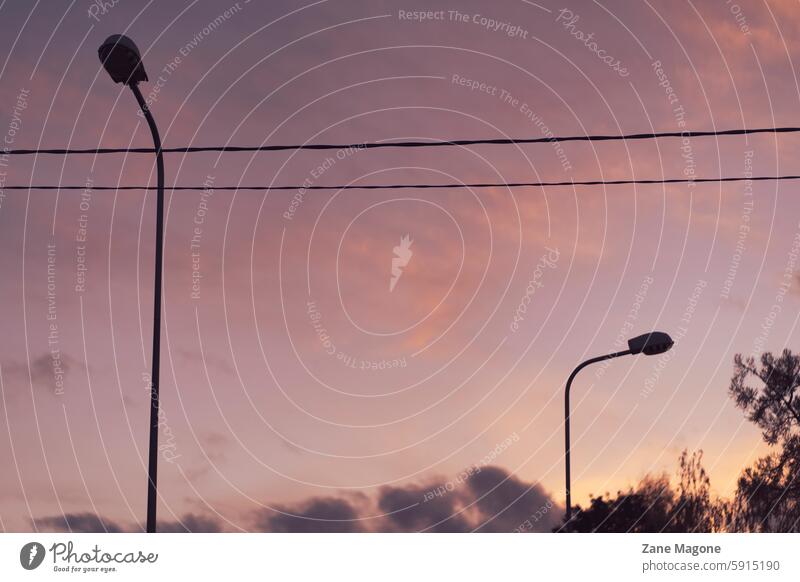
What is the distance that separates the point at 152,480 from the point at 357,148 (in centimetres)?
627

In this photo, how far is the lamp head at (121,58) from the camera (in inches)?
588

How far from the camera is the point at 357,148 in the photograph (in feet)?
49.0

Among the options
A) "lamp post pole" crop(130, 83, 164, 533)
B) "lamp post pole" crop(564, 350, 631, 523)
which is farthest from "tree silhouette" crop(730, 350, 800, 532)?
"lamp post pole" crop(130, 83, 164, 533)

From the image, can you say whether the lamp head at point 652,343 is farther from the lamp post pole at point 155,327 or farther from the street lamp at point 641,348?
the lamp post pole at point 155,327

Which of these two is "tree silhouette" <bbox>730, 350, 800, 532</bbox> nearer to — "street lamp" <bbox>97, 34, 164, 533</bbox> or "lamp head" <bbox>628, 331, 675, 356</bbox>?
"lamp head" <bbox>628, 331, 675, 356</bbox>

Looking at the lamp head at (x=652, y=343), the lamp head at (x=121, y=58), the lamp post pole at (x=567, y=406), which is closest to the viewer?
the lamp head at (x=121, y=58)

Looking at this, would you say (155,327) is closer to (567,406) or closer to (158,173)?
(158,173)

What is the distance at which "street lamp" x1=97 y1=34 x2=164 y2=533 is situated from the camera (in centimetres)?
1502

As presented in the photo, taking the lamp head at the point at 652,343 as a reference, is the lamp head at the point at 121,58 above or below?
above

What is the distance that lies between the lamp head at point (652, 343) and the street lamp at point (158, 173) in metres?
12.8

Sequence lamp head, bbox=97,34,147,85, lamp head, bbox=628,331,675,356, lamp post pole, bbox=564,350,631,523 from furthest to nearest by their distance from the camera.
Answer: lamp post pole, bbox=564,350,631,523, lamp head, bbox=628,331,675,356, lamp head, bbox=97,34,147,85

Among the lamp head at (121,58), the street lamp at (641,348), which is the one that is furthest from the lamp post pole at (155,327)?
the street lamp at (641,348)

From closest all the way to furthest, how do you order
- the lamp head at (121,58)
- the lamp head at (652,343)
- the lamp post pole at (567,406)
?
the lamp head at (121,58), the lamp head at (652,343), the lamp post pole at (567,406)
